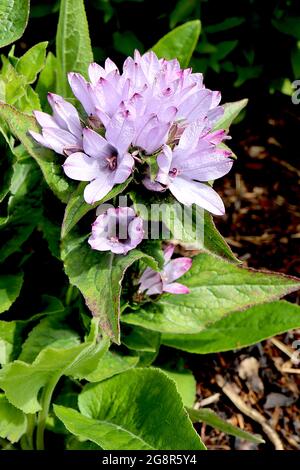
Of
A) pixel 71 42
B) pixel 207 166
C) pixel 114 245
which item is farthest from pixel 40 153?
pixel 71 42

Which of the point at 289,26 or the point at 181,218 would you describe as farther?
the point at 289,26

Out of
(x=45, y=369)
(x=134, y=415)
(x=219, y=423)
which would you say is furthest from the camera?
(x=219, y=423)

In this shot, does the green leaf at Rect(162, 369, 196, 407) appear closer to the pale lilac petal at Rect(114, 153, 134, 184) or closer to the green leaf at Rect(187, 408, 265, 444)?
the green leaf at Rect(187, 408, 265, 444)

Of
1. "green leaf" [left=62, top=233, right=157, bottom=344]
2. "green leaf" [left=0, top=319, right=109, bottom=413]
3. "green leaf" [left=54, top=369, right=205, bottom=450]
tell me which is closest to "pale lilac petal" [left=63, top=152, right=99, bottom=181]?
"green leaf" [left=62, top=233, right=157, bottom=344]

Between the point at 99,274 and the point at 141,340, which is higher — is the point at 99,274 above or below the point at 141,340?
above

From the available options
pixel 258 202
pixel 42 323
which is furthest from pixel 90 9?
pixel 42 323

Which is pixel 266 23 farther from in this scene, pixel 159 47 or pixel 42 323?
pixel 42 323

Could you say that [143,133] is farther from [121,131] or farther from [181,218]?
[181,218]

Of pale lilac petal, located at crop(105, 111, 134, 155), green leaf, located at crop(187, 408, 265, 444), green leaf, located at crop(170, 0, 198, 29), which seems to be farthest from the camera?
green leaf, located at crop(170, 0, 198, 29)
